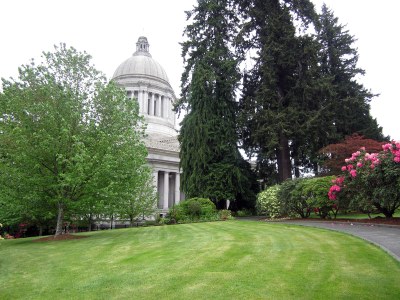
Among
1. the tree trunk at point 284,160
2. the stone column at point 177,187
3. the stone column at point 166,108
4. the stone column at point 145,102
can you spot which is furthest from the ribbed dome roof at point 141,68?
the tree trunk at point 284,160

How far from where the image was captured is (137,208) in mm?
27641

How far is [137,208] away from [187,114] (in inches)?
363

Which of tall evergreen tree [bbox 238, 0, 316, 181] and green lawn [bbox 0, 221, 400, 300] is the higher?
tall evergreen tree [bbox 238, 0, 316, 181]

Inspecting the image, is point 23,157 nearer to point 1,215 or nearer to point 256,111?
point 1,215

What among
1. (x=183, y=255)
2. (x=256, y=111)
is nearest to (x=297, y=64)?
(x=256, y=111)

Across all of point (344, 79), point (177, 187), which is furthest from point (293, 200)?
point (177, 187)

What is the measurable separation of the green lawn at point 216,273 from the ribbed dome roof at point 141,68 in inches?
2267

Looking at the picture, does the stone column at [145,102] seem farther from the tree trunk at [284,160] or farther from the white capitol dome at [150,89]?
the tree trunk at [284,160]

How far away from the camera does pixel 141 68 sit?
64.8 meters

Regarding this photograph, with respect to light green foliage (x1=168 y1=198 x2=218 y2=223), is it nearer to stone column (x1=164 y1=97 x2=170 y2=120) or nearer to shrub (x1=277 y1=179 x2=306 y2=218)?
shrub (x1=277 y1=179 x2=306 y2=218)

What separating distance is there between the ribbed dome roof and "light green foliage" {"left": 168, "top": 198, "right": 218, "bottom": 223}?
141ft

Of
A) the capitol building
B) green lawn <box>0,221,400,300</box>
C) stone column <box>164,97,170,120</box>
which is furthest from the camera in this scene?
stone column <box>164,97,170,120</box>

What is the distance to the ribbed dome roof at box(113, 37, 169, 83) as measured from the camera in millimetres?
64312

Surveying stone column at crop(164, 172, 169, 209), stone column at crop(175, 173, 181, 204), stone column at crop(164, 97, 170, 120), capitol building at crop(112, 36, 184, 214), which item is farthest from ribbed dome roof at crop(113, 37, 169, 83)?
stone column at crop(164, 172, 169, 209)
